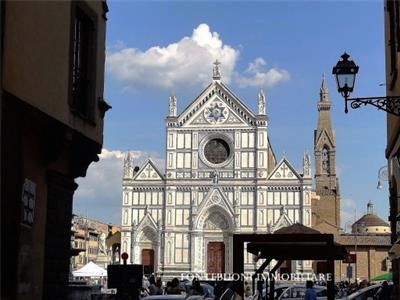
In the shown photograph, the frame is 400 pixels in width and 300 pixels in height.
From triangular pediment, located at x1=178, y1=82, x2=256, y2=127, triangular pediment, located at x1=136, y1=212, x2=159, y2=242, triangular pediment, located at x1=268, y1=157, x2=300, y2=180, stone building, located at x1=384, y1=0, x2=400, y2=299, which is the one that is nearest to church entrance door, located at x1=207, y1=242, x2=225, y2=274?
triangular pediment, located at x1=136, y1=212, x2=159, y2=242


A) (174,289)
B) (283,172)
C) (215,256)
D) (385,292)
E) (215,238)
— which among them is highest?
(283,172)

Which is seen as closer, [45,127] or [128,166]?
[45,127]

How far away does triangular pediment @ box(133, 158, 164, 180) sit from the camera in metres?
73.2

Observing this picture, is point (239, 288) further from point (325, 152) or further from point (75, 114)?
point (325, 152)

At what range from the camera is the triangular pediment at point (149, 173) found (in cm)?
7319

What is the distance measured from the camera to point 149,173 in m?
73.4

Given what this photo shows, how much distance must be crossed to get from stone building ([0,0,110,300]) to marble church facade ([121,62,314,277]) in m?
56.3

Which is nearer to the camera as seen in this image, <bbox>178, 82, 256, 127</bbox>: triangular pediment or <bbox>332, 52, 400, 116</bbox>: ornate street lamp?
<bbox>332, 52, 400, 116</bbox>: ornate street lamp

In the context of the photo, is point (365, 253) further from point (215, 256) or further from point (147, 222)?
point (147, 222)

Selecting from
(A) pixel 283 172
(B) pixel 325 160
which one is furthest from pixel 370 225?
(A) pixel 283 172

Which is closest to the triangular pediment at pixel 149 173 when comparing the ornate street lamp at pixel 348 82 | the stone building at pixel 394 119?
the stone building at pixel 394 119

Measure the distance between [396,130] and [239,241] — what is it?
13.2 ft

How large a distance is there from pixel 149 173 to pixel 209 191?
6.39 meters

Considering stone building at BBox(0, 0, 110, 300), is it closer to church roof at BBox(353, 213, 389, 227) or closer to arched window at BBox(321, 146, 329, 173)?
arched window at BBox(321, 146, 329, 173)
